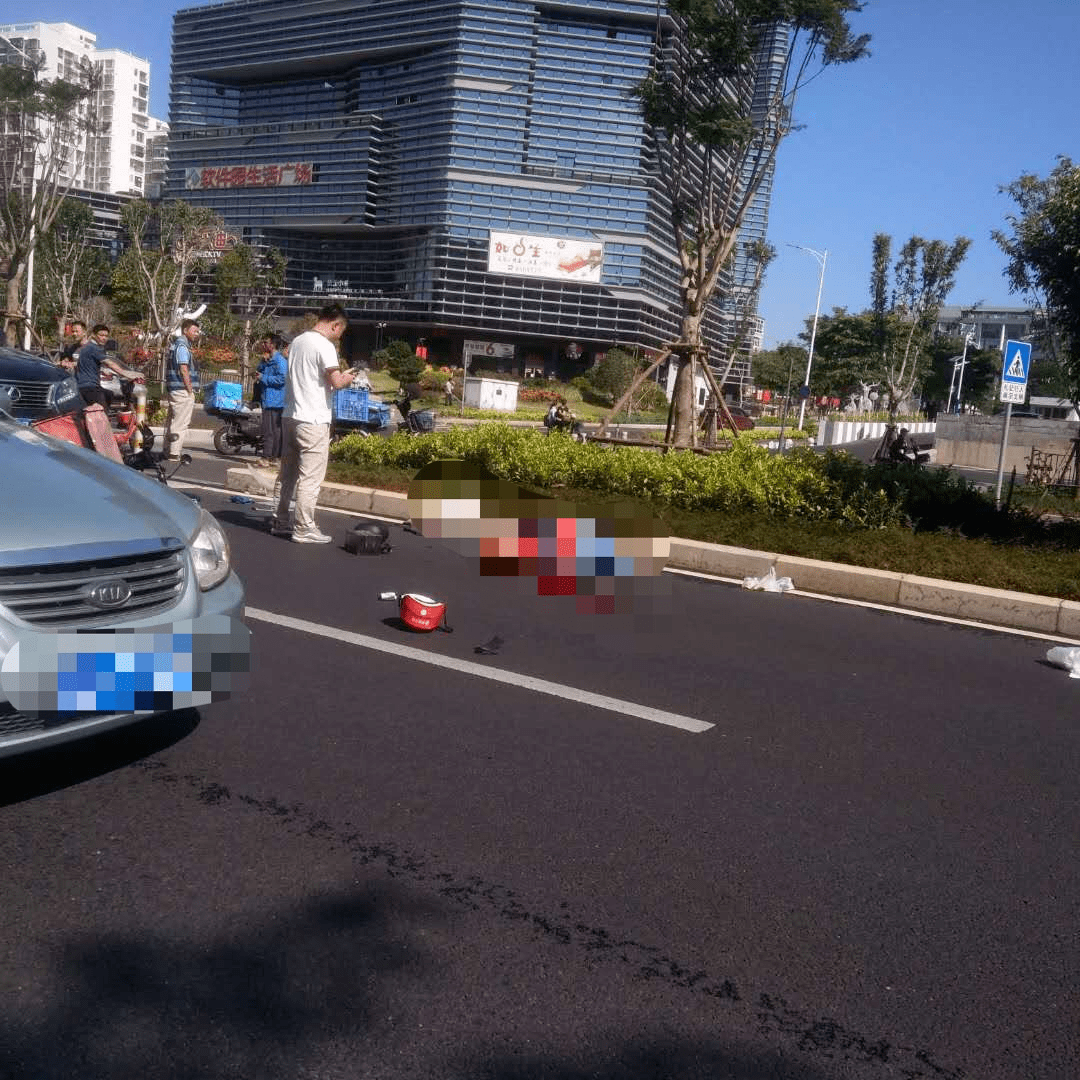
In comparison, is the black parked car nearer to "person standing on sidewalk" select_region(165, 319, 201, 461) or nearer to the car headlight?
"person standing on sidewalk" select_region(165, 319, 201, 461)

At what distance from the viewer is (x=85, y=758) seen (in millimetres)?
4094

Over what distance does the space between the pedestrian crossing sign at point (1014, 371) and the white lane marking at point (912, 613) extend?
9108 millimetres

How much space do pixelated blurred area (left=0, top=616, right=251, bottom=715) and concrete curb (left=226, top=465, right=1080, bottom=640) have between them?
18.5 feet

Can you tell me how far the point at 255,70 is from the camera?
114 meters

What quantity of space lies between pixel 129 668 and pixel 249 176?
4301 inches

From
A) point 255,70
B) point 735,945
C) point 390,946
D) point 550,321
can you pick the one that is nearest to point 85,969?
point 390,946

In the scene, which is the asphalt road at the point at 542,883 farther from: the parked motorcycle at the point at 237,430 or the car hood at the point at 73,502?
the parked motorcycle at the point at 237,430

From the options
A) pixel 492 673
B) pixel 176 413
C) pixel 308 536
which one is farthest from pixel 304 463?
pixel 176 413

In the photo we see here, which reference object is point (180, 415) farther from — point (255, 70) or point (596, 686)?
point (255, 70)

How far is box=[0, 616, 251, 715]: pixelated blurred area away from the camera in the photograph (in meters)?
3.28

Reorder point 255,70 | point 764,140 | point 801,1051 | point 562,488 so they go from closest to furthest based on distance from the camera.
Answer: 1. point 801,1051
2. point 562,488
3. point 764,140
4. point 255,70

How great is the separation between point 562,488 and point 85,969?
9065 mm

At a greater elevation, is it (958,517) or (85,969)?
(958,517)

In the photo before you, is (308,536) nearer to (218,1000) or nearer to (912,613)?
(912,613)
